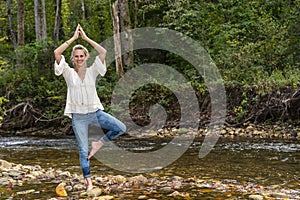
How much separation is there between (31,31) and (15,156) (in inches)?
847

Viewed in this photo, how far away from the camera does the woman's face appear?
566cm

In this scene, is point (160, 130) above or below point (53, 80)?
below

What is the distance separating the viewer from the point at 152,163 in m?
8.95

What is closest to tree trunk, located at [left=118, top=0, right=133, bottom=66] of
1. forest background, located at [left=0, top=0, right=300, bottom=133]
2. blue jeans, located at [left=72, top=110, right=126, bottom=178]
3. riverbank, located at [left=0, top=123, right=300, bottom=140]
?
forest background, located at [left=0, top=0, right=300, bottom=133]

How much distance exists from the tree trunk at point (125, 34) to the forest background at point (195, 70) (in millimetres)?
44

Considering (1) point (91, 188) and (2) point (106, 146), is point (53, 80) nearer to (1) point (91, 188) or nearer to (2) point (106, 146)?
(2) point (106, 146)

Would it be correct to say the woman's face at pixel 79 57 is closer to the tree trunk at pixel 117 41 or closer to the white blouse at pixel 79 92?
the white blouse at pixel 79 92

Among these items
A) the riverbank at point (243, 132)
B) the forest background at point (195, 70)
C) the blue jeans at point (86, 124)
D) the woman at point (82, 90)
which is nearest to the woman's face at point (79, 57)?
the woman at point (82, 90)

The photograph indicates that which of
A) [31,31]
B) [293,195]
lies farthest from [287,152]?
[31,31]

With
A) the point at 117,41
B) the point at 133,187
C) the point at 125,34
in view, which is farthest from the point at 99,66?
the point at 125,34

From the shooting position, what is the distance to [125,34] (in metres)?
19.4

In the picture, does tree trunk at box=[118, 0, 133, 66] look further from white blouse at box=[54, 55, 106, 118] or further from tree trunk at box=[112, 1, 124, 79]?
white blouse at box=[54, 55, 106, 118]

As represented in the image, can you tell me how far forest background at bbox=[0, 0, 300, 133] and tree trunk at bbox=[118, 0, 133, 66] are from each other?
1.7 inches

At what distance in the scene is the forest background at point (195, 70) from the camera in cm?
1538
